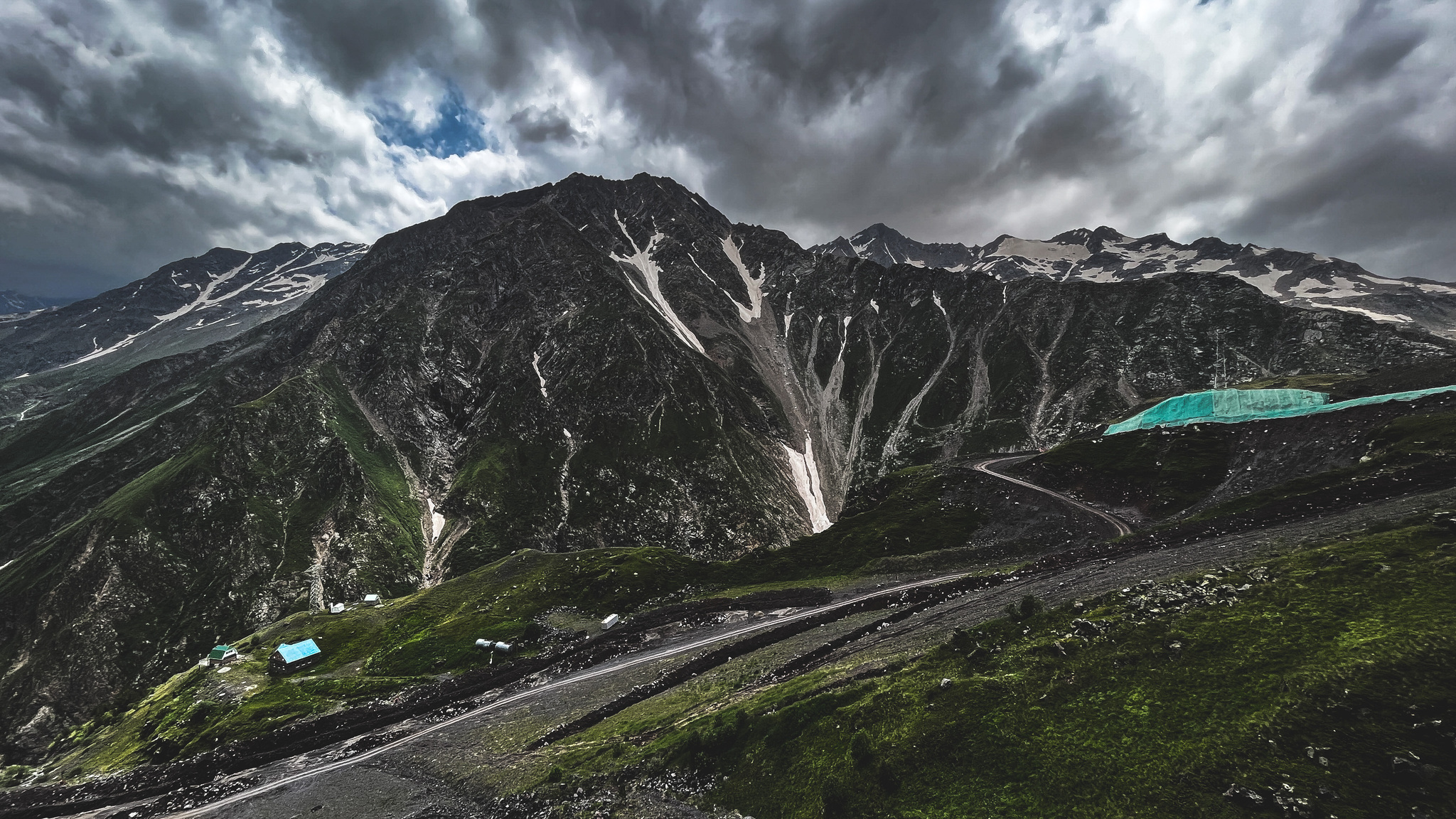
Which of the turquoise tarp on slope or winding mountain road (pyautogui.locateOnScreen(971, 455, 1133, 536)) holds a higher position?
the turquoise tarp on slope

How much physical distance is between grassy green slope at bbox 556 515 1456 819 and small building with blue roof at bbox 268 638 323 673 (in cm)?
6585

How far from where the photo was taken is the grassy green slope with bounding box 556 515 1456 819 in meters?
16.7

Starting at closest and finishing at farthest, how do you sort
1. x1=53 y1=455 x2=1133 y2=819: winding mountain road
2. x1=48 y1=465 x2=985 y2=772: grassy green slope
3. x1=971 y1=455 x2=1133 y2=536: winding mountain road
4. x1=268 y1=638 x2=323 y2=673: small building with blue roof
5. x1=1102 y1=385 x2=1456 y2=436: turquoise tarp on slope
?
x1=53 y1=455 x2=1133 y2=819: winding mountain road → x1=48 y1=465 x2=985 y2=772: grassy green slope → x1=971 y1=455 x2=1133 y2=536: winding mountain road → x1=268 y1=638 x2=323 y2=673: small building with blue roof → x1=1102 y1=385 x2=1456 y2=436: turquoise tarp on slope

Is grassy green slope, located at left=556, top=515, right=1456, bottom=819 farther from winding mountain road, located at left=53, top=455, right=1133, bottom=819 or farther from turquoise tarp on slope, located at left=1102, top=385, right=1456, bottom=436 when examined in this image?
turquoise tarp on slope, located at left=1102, top=385, right=1456, bottom=436

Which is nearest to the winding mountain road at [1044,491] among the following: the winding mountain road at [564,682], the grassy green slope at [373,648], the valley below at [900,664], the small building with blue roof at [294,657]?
the winding mountain road at [564,682]

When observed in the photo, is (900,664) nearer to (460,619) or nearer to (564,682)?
(564,682)

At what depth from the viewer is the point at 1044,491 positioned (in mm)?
80625

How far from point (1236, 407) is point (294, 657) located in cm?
15170

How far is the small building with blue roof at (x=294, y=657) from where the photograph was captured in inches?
2694

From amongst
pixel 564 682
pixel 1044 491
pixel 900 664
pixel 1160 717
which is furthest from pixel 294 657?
pixel 1044 491

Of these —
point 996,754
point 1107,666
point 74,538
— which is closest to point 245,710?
point 996,754

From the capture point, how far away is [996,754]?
69.6 ft

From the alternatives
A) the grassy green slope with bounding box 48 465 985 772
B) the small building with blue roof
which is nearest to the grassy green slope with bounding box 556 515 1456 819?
the grassy green slope with bounding box 48 465 985 772

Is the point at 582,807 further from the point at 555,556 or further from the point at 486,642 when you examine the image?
the point at 555,556
